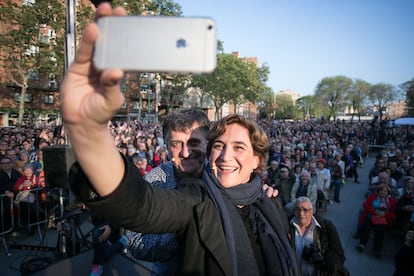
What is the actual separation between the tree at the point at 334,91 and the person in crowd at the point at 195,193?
71983 millimetres

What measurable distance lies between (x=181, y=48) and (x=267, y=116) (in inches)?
2832

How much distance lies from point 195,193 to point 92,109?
2.27ft

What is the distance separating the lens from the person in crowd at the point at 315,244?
299 centimetres

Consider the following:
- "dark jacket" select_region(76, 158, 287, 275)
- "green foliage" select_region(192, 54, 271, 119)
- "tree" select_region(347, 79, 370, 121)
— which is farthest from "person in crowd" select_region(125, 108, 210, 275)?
"tree" select_region(347, 79, 370, 121)

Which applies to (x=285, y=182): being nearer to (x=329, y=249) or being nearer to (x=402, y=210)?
(x=402, y=210)

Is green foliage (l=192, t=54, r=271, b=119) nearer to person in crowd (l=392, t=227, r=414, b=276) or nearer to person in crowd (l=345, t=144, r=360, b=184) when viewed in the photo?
person in crowd (l=345, t=144, r=360, b=184)

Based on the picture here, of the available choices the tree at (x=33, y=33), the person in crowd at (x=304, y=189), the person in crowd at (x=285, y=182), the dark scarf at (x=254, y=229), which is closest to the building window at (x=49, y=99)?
the tree at (x=33, y=33)

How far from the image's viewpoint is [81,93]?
79 centimetres

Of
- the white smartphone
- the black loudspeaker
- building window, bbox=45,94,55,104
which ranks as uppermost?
building window, bbox=45,94,55,104

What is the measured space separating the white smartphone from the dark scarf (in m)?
0.79

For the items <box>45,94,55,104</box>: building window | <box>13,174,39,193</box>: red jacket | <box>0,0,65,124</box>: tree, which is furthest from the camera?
<box>45,94,55,104</box>: building window

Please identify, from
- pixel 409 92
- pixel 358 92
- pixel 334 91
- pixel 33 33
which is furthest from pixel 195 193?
pixel 358 92

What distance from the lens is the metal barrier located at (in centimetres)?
495

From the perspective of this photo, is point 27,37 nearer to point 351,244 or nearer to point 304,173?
point 304,173
